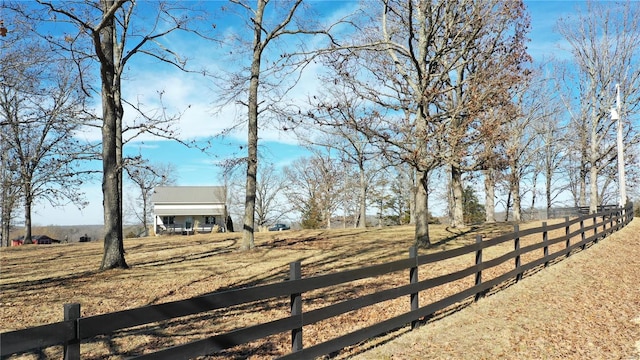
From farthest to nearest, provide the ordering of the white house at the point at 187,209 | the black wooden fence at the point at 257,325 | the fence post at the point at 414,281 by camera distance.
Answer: the white house at the point at 187,209 → the fence post at the point at 414,281 → the black wooden fence at the point at 257,325

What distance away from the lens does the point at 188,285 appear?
10.3 meters

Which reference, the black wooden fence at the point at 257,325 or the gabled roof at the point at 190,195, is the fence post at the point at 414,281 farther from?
the gabled roof at the point at 190,195

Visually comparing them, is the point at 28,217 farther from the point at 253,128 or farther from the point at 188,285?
the point at 188,285

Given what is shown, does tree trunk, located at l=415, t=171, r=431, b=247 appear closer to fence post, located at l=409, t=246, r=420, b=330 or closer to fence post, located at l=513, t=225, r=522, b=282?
fence post, located at l=513, t=225, r=522, b=282

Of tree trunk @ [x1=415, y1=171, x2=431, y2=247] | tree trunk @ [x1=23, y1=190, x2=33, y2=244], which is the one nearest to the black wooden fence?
tree trunk @ [x1=415, y1=171, x2=431, y2=247]

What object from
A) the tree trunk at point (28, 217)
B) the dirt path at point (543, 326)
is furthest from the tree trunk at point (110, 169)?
the tree trunk at point (28, 217)

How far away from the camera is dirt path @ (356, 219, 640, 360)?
5875 mm

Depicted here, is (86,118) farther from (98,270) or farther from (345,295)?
(345,295)

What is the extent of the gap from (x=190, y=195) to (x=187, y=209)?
9.69ft

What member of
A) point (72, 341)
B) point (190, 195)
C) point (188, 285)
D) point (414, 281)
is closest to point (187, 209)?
point (190, 195)

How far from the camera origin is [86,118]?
14023 millimetres

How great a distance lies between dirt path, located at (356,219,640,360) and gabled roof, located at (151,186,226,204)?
185ft

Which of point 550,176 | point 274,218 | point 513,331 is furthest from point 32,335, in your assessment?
point 274,218

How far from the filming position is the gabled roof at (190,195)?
62.4 m
